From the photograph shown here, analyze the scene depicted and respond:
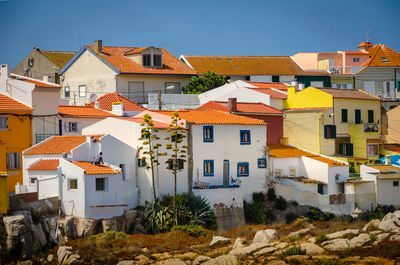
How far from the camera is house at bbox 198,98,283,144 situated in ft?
213

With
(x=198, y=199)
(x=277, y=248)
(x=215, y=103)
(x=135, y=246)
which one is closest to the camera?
(x=277, y=248)

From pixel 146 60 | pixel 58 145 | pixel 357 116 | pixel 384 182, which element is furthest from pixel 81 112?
pixel 357 116

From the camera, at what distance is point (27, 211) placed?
160 feet

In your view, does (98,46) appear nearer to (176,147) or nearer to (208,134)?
(208,134)

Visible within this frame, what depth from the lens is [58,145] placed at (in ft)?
179

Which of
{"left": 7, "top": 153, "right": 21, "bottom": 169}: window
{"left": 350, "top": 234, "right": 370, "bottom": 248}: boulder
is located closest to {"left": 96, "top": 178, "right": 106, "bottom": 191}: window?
{"left": 7, "top": 153, "right": 21, "bottom": 169}: window

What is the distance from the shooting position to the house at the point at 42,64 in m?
83.6

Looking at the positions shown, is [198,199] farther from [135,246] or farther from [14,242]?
[14,242]

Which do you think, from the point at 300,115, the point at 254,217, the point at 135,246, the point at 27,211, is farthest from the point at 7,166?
the point at 300,115

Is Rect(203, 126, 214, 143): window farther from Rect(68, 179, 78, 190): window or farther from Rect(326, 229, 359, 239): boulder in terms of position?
Rect(326, 229, 359, 239): boulder

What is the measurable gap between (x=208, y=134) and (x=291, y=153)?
8824mm

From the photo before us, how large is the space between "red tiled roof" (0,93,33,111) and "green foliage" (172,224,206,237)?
15.1m

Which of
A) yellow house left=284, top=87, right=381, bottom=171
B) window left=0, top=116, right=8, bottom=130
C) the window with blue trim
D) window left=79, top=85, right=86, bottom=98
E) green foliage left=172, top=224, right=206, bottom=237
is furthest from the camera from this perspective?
window left=79, top=85, right=86, bottom=98

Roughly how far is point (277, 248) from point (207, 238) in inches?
286
